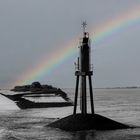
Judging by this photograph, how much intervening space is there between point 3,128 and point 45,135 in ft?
32.6

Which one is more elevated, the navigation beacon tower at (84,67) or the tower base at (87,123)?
the navigation beacon tower at (84,67)

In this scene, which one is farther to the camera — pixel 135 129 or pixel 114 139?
pixel 135 129

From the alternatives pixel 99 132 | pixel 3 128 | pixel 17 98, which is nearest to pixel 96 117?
pixel 99 132

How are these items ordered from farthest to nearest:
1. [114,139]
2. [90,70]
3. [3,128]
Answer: [3,128], [90,70], [114,139]

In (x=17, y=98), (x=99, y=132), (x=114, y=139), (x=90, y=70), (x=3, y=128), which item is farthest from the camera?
(x=17, y=98)

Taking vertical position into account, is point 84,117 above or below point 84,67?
below

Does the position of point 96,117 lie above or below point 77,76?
below

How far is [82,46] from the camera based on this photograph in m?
51.2

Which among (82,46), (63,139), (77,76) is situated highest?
(82,46)

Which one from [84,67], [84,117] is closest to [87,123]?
[84,117]

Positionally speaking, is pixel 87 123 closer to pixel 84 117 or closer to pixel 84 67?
pixel 84 117

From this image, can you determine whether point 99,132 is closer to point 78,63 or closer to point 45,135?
point 45,135

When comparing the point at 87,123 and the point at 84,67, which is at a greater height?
the point at 84,67

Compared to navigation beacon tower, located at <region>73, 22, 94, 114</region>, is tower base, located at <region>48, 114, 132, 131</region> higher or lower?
lower
